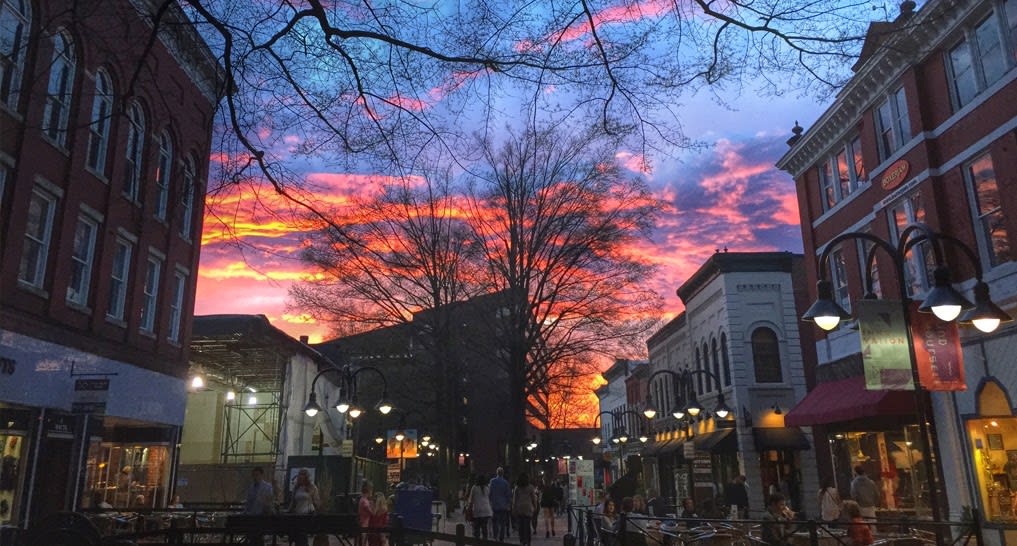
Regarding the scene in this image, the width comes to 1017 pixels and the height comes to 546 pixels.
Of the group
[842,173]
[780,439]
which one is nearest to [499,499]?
[842,173]

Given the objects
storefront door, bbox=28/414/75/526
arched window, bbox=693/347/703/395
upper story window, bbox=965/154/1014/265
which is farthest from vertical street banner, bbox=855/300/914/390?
Answer: arched window, bbox=693/347/703/395

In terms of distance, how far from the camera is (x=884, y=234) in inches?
734

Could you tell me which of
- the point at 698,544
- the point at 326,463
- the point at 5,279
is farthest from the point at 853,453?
the point at 5,279

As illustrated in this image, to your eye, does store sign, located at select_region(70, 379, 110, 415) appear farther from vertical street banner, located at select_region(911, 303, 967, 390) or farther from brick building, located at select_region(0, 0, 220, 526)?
vertical street banner, located at select_region(911, 303, 967, 390)

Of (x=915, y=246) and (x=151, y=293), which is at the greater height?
(x=915, y=246)

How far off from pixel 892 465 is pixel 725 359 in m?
13.5

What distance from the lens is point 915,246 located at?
17891mm

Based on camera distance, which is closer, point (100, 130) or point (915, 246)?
point (100, 130)

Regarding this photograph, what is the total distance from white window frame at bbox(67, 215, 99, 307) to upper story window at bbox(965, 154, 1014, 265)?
20106 mm

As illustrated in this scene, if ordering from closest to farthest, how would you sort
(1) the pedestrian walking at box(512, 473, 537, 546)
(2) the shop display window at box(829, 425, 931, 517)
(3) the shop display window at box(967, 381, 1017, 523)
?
(3) the shop display window at box(967, 381, 1017, 523), (1) the pedestrian walking at box(512, 473, 537, 546), (2) the shop display window at box(829, 425, 931, 517)

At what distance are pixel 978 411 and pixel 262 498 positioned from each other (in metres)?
15.4

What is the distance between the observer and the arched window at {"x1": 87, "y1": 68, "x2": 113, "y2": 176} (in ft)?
54.6

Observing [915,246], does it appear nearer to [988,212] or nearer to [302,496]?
[988,212]

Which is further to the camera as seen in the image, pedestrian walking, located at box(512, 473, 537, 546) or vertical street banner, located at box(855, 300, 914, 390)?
pedestrian walking, located at box(512, 473, 537, 546)
